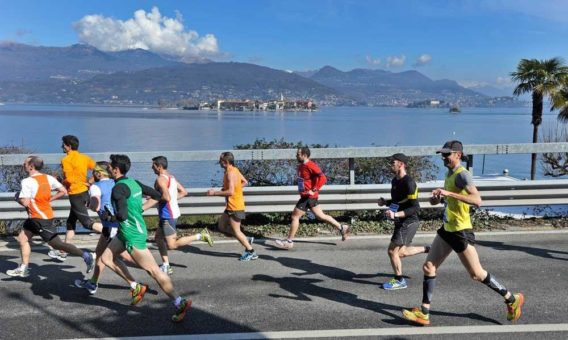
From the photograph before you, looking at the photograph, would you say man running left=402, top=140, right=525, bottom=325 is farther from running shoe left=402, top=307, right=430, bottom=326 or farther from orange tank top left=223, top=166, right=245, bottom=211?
orange tank top left=223, top=166, right=245, bottom=211

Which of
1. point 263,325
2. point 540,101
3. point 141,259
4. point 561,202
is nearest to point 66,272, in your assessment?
point 141,259

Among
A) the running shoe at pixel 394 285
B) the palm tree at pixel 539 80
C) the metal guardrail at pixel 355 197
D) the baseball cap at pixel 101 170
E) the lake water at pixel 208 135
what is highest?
the palm tree at pixel 539 80

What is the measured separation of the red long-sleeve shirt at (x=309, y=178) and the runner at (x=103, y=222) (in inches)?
109

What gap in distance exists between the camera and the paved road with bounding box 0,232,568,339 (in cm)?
462

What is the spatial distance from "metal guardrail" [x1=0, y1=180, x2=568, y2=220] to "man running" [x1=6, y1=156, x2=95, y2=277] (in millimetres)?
2078

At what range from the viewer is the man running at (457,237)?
4730 millimetres

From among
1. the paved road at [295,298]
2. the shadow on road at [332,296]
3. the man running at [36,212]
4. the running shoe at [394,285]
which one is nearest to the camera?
the paved road at [295,298]

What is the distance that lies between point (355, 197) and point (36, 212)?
4.93m

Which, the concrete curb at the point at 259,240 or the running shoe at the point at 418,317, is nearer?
the running shoe at the point at 418,317

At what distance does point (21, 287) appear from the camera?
19.1 ft

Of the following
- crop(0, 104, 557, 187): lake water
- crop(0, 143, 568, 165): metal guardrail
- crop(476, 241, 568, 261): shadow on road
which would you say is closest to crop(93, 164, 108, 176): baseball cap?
crop(0, 143, 568, 165): metal guardrail

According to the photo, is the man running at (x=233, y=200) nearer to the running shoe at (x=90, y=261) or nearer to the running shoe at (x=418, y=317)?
the running shoe at (x=90, y=261)

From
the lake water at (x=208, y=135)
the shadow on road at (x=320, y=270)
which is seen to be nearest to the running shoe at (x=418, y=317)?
the shadow on road at (x=320, y=270)

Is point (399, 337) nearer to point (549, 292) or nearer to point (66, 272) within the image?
point (549, 292)
